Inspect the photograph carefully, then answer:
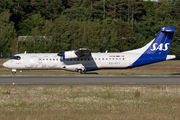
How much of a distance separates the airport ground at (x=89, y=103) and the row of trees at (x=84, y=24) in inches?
1949

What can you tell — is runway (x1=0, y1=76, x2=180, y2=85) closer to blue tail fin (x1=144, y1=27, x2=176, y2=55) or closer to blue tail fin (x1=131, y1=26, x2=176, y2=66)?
blue tail fin (x1=131, y1=26, x2=176, y2=66)

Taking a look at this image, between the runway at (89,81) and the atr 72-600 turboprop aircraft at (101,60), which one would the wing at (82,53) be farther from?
the runway at (89,81)

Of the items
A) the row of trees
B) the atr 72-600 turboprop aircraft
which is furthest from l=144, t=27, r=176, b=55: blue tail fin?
the row of trees

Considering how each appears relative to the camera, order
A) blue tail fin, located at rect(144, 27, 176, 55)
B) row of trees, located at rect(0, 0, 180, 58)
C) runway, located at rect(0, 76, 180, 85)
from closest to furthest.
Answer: runway, located at rect(0, 76, 180, 85)
blue tail fin, located at rect(144, 27, 176, 55)
row of trees, located at rect(0, 0, 180, 58)

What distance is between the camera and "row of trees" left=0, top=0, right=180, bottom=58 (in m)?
74.1

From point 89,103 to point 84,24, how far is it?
2668 inches

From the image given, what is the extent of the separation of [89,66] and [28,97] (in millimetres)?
19977

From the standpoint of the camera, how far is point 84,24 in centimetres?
8194

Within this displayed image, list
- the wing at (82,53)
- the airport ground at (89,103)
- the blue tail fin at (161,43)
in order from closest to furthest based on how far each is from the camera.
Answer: the airport ground at (89,103), the wing at (82,53), the blue tail fin at (161,43)

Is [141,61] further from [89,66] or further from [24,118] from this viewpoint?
[24,118]

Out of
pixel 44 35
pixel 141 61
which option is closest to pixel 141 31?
pixel 44 35

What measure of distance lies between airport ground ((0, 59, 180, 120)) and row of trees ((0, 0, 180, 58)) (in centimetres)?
4951

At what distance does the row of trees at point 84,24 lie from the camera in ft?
243

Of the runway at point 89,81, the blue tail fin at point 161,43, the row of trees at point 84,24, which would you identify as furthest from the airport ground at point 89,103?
the row of trees at point 84,24
